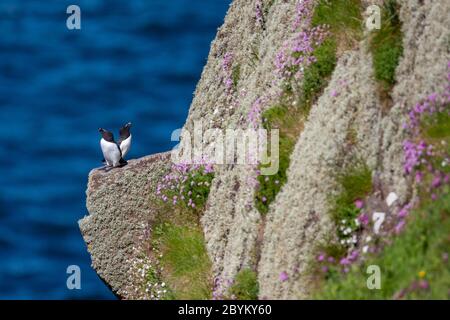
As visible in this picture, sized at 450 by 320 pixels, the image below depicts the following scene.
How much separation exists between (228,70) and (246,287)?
15.0 ft

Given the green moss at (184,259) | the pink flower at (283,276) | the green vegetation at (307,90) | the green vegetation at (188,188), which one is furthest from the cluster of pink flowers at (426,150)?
the green vegetation at (188,188)

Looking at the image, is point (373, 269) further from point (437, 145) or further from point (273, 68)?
point (273, 68)

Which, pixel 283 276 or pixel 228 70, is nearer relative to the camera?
pixel 283 276

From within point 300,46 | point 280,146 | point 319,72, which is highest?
point 300,46

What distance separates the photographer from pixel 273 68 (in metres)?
19.3

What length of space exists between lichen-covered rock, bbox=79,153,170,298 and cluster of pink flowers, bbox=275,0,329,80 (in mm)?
2845

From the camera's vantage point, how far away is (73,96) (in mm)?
82438

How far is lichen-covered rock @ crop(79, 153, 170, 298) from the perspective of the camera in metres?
20.3

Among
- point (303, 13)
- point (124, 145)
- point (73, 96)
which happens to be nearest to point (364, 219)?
point (303, 13)

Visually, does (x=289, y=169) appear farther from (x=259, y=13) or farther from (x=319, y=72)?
(x=259, y=13)

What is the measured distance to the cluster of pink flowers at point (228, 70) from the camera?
20.6 metres

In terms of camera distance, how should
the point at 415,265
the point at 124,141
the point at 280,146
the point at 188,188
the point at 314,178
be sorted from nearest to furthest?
1. the point at 415,265
2. the point at 314,178
3. the point at 280,146
4. the point at 188,188
5. the point at 124,141

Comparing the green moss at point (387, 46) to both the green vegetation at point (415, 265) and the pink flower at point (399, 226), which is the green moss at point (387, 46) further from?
the green vegetation at point (415, 265)

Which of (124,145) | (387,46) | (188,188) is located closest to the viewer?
(387,46)
